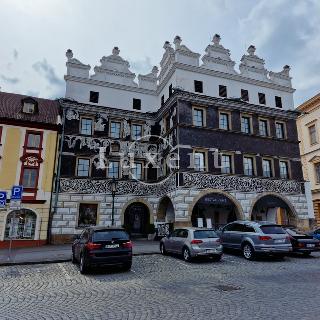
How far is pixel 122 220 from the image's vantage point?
25.6 meters

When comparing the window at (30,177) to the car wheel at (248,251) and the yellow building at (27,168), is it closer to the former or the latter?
the yellow building at (27,168)

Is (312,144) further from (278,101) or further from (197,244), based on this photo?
(197,244)

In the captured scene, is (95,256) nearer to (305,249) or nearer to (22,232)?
(305,249)

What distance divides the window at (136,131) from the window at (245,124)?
29.9ft

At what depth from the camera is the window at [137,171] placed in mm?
27047

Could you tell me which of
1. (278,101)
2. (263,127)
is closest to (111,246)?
(263,127)

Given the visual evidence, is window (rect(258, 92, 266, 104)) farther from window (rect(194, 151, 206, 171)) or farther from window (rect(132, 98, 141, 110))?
window (rect(132, 98, 141, 110))

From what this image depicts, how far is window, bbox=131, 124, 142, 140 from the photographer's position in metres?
28.0

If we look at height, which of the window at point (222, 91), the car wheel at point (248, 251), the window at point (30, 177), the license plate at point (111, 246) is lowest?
the car wheel at point (248, 251)

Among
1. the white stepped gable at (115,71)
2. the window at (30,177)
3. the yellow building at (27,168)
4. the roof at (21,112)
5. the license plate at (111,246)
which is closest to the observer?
the license plate at (111,246)

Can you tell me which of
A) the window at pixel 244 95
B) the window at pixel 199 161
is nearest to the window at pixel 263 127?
the window at pixel 244 95

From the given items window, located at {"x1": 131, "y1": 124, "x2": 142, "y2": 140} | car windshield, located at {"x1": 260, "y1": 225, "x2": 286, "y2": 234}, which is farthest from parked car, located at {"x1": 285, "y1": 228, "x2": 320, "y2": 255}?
window, located at {"x1": 131, "y1": 124, "x2": 142, "y2": 140}

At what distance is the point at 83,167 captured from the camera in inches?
1017

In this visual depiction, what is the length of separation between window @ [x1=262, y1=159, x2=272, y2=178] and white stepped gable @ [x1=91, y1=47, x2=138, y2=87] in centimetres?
1368
